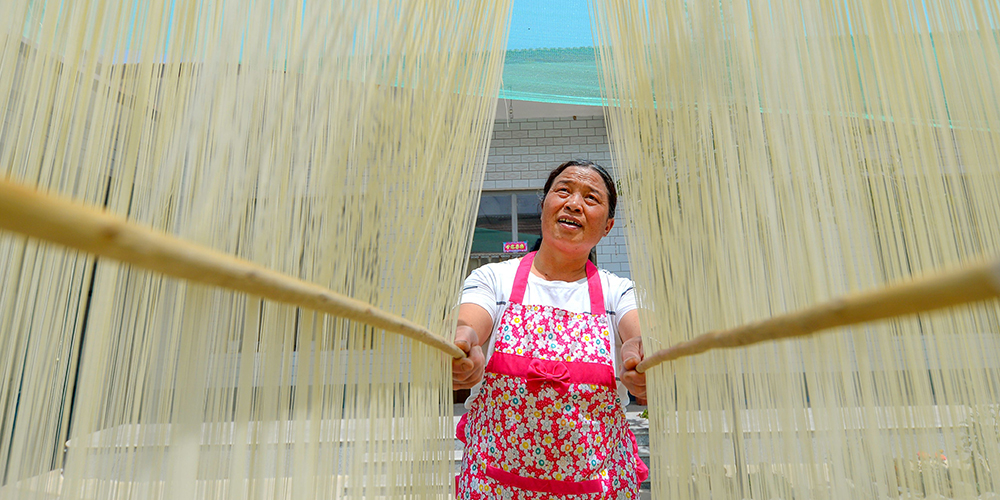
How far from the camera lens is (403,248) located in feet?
2.19

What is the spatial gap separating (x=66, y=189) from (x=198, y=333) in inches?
5.6

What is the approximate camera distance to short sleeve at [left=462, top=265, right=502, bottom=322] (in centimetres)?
118

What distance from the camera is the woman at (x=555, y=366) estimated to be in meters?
1.05

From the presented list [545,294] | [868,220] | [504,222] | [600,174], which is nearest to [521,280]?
[545,294]

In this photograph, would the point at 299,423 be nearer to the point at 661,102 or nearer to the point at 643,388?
the point at 661,102

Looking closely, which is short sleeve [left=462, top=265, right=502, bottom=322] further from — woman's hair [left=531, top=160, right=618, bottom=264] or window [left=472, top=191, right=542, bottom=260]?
window [left=472, top=191, right=542, bottom=260]

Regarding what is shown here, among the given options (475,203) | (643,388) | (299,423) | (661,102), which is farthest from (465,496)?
(661,102)

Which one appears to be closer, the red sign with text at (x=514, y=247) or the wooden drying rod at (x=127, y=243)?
the wooden drying rod at (x=127, y=243)

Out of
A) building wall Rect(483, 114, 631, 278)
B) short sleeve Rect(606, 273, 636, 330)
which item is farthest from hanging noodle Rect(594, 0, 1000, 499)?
building wall Rect(483, 114, 631, 278)

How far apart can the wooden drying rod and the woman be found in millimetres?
645

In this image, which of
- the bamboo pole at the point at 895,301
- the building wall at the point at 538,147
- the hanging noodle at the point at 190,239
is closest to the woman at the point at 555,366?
the hanging noodle at the point at 190,239

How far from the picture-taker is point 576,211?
120 centimetres

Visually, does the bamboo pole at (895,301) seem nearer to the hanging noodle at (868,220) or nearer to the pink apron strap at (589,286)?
the hanging noodle at (868,220)

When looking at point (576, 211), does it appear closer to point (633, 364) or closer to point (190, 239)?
point (633, 364)
